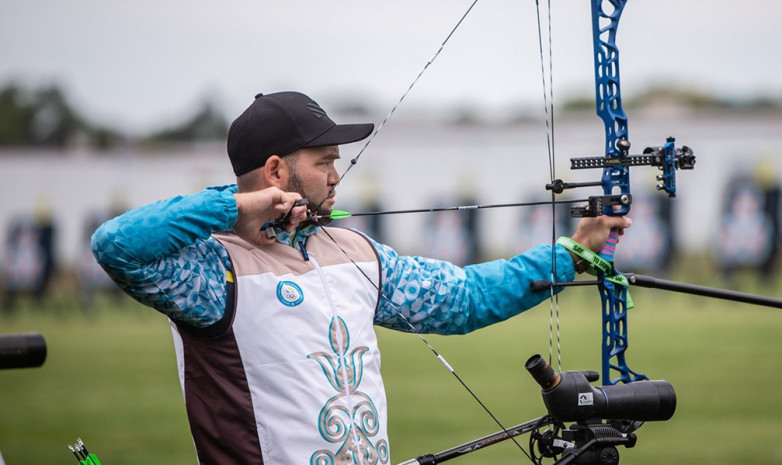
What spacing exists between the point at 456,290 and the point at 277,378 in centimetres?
62

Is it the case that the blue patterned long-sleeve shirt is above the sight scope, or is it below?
above

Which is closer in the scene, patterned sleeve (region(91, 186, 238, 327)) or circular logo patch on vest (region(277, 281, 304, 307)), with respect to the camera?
patterned sleeve (region(91, 186, 238, 327))

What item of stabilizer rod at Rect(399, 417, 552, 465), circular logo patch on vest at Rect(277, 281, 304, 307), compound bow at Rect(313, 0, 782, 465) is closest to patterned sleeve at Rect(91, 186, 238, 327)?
circular logo patch on vest at Rect(277, 281, 304, 307)

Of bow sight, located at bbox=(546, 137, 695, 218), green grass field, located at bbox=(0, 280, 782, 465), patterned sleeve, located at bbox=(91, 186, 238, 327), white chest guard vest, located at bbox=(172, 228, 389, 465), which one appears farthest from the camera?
green grass field, located at bbox=(0, 280, 782, 465)

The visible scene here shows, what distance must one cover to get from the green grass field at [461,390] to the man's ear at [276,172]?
13.5ft

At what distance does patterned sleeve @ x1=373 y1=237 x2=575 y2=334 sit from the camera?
2773 millimetres

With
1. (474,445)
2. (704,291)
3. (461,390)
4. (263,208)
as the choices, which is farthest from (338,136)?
(461,390)

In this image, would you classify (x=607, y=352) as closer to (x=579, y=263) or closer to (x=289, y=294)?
(x=579, y=263)

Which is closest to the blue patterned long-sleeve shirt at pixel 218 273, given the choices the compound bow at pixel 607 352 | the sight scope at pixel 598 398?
the compound bow at pixel 607 352

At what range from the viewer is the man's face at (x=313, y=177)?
262 cm

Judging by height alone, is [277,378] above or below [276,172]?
below

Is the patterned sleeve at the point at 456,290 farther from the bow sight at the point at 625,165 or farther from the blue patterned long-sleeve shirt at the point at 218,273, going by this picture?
the bow sight at the point at 625,165

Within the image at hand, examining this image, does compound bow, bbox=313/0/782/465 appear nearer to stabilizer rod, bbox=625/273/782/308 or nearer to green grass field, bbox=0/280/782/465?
stabilizer rod, bbox=625/273/782/308

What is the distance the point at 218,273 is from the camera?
247 centimetres
